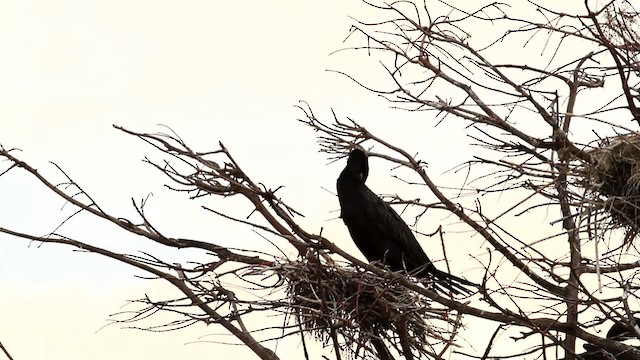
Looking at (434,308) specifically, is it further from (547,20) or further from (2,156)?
(2,156)

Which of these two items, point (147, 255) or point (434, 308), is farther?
point (434, 308)

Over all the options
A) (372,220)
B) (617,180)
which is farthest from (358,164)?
(617,180)

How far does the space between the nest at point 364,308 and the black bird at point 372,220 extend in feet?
4.19

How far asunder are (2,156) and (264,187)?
4.60 ft

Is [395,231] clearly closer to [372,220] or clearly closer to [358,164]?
[372,220]

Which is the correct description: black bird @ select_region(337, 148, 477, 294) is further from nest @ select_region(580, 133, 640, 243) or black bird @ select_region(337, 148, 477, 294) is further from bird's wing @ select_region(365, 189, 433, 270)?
nest @ select_region(580, 133, 640, 243)

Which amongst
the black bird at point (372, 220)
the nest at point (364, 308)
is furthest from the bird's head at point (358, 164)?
the nest at point (364, 308)

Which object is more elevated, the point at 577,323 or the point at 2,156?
the point at 2,156

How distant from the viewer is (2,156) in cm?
599

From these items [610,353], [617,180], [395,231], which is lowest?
[610,353]

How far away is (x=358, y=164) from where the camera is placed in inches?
310

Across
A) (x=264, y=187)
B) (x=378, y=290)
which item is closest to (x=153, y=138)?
(x=264, y=187)

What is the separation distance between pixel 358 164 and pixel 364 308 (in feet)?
5.65

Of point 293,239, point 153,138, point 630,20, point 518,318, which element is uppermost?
point 630,20
